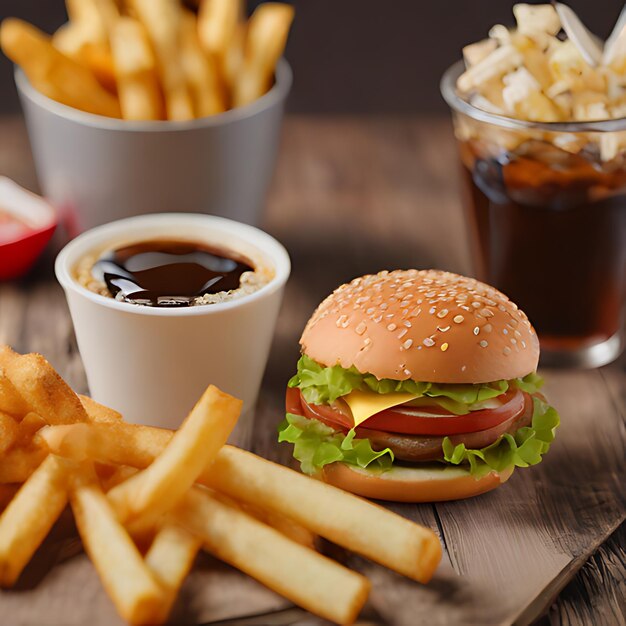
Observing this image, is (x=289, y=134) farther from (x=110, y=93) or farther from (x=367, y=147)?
(x=110, y=93)

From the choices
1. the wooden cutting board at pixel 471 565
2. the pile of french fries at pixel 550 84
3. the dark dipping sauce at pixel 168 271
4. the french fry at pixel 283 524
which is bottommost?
the wooden cutting board at pixel 471 565

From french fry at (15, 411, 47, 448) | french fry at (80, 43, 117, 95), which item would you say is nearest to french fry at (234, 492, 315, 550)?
french fry at (15, 411, 47, 448)

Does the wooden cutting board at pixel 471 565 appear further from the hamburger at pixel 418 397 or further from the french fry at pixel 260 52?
the french fry at pixel 260 52

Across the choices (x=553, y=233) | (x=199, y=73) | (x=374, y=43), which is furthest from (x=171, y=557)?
(x=374, y=43)

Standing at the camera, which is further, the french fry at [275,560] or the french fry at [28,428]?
the french fry at [28,428]

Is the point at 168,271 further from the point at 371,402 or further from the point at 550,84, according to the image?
the point at 550,84

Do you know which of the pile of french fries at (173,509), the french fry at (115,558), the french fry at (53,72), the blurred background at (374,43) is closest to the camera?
the french fry at (115,558)

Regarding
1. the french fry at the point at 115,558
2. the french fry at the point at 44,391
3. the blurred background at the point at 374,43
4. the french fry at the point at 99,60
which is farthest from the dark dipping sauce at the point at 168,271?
the blurred background at the point at 374,43
